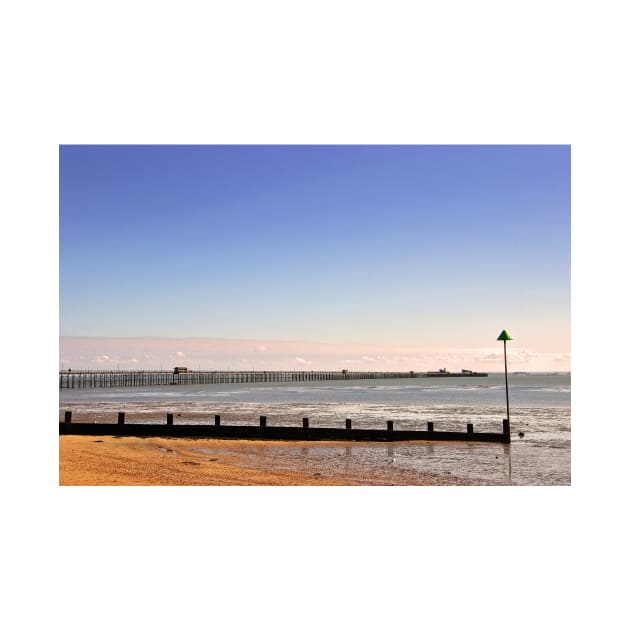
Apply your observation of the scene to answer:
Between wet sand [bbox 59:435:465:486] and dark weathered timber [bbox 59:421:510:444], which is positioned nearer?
wet sand [bbox 59:435:465:486]

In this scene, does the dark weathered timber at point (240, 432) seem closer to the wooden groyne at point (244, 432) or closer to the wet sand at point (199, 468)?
the wooden groyne at point (244, 432)

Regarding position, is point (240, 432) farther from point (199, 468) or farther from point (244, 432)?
point (199, 468)

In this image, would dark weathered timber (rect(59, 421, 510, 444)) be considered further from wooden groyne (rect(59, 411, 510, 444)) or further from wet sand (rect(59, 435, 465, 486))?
wet sand (rect(59, 435, 465, 486))

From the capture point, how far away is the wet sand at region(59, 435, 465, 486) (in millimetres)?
8969

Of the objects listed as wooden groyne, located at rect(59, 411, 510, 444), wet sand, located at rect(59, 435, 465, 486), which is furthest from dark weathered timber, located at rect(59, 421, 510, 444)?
wet sand, located at rect(59, 435, 465, 486)

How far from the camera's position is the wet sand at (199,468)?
8.97 meters

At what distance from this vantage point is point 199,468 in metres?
9.95

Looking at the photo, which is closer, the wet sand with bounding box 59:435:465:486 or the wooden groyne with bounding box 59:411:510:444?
the wet sand with bounding box 59:435:465:486
